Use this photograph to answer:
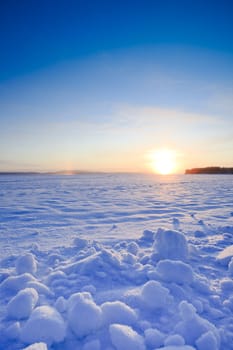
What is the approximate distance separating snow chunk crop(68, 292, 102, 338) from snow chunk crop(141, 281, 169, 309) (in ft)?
1.29

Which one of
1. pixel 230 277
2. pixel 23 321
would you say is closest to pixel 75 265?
pixel 23 321

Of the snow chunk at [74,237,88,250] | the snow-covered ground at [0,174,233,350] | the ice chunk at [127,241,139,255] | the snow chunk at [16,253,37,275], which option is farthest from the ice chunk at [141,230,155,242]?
the snow chunk at [16,253,37,275]

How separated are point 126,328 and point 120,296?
47 cm

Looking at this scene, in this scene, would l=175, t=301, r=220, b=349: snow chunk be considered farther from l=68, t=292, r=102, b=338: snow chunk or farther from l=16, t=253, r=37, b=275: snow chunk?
l=16, t=253, r=37, b=275: snow chunk

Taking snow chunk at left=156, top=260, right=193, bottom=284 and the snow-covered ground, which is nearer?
the snow-covered ground

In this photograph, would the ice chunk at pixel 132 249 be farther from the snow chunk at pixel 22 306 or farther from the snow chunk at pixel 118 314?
the snow chunk at pixel 22 306

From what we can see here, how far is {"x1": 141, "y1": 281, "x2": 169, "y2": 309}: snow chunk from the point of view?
1597 millimetres

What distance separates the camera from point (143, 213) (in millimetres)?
5438

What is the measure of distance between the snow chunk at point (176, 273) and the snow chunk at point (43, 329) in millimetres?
987

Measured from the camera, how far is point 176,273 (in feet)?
6.31

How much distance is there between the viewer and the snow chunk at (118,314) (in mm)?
1431

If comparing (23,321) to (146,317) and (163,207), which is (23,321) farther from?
(163,207)

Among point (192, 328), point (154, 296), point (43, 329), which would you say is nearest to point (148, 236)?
point (154, 296)

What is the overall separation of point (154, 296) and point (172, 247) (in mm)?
864
